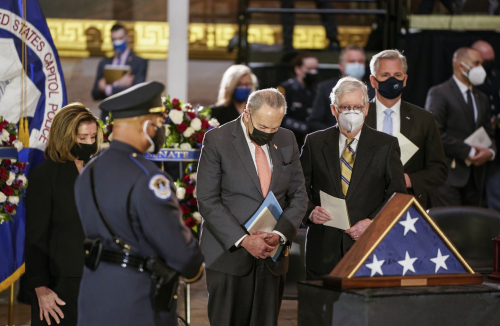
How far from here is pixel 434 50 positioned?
6465mm

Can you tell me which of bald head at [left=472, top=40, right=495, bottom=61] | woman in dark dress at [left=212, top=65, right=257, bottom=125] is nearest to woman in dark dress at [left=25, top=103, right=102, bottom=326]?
woman in dark dress at [left=212, top=65, right=257, bottom=125]

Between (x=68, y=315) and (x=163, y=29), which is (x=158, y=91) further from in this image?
(x=163, y=29)

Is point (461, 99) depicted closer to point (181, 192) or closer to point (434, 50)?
point (434, 50)

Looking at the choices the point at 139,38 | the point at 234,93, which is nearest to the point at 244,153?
the point at 234,93

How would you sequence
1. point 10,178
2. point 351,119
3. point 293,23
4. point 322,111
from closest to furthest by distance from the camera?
1. point 351,119
2. point 10,178
3. point 322,111
4. point 293,23

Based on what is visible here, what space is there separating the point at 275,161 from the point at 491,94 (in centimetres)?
387

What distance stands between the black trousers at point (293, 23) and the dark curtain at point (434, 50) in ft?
2.29

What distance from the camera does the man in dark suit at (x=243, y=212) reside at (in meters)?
3.13

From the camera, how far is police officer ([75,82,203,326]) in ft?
7.52

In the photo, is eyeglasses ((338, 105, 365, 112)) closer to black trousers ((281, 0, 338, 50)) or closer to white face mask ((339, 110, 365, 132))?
white face mask ((339, 110, 365, 132))

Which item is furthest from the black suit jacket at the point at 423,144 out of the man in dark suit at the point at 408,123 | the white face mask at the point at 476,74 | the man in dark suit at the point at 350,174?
the white face mask at the point at 476,74

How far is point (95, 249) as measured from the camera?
2.35 m

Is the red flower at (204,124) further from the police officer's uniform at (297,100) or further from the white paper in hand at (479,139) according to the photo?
the white paper in hand at (479,139)

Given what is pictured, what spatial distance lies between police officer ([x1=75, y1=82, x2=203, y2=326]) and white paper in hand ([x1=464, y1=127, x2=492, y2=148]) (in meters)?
3.83
